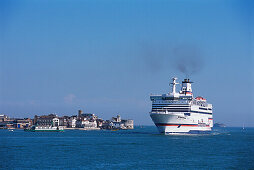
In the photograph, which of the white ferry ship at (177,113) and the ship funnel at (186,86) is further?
the ship funnel at (186,86)

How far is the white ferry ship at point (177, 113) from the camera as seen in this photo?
339 feet

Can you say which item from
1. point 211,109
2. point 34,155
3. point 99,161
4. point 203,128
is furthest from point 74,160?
point 211,109

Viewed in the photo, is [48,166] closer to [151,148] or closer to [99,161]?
[99,161]

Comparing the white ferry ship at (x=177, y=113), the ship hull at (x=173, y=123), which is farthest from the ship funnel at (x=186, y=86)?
the ship hull at (x=173, y=123)

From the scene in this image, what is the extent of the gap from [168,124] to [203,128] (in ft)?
63.2

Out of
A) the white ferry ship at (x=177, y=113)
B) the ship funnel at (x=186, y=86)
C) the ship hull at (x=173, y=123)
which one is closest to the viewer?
the ship hull at (x=173, y=123)

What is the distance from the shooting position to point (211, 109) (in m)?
137

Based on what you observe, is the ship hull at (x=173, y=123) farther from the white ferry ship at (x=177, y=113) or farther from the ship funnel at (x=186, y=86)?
the ship funnel at (x=186, y=86)

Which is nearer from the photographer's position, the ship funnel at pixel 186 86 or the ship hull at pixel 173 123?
the ship hull at pixel 173 123

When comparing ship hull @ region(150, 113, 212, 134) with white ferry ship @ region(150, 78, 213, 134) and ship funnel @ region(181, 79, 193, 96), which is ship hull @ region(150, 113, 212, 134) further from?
ship funnel @ region(181, 79, 193, 96)

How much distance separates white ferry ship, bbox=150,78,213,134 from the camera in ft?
339

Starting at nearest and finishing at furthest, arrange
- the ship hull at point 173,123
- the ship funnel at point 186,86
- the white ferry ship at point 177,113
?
1. the ship hull at point 173,123
2. the white ferry ship at point 177,113
3. the ship funnel at point 186,86

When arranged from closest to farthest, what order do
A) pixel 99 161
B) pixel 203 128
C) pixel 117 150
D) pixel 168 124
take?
pixel 99 161
pixel 117 150
pixel 168 124
pixel 203 128

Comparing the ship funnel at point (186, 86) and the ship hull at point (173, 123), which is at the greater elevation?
the ship funnel at point (186, 86)
